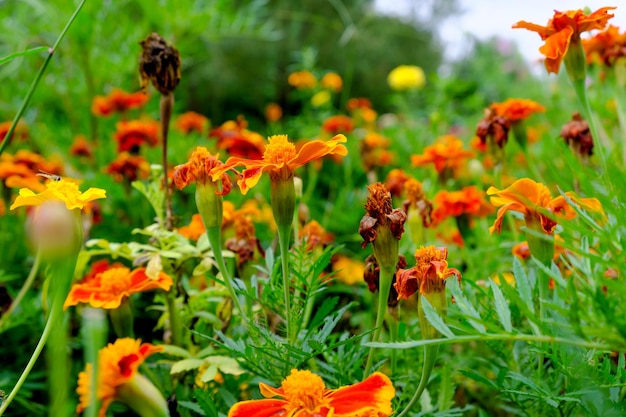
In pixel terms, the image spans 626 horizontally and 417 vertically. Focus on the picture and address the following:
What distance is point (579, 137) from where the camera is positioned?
826mm

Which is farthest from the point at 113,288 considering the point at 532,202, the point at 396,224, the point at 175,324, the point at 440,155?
the point at 440,155

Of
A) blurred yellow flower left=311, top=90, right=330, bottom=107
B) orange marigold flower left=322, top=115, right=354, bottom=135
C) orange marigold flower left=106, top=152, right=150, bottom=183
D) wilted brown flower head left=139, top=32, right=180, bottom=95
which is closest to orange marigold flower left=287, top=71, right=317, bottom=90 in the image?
blurred yellow flower left=311, top=90, right=330, bottom=107

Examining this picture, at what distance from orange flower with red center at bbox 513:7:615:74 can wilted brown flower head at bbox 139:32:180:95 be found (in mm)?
375

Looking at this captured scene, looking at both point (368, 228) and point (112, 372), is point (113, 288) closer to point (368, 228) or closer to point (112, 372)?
point (112, 372)

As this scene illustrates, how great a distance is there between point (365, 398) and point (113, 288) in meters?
0.32

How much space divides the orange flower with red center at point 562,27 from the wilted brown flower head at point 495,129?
0.25 metres

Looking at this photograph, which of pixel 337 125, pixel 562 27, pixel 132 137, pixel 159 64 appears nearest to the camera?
pixel 562 27

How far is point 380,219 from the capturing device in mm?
490

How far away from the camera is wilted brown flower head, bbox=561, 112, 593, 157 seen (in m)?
0.82

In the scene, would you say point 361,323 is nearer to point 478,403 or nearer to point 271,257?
point 478,403

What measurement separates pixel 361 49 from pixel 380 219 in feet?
15.1

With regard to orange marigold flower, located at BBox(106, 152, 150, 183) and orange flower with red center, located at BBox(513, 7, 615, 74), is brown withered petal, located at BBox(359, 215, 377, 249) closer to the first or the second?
orange flower with red center, located at BBox(513, 7, 615, 74)

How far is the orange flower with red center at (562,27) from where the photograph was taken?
0.58 meters

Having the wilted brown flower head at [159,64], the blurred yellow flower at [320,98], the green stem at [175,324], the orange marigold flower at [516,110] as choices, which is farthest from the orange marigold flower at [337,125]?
the green stem at [175,324]
